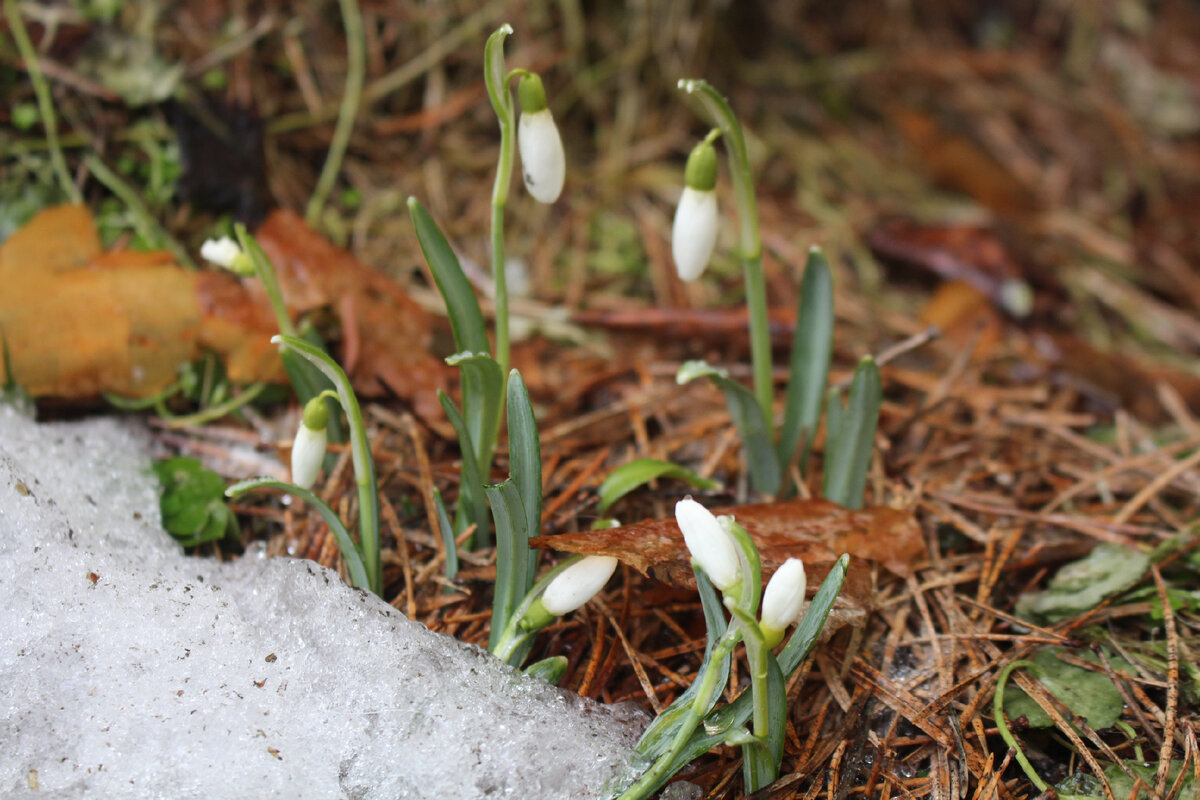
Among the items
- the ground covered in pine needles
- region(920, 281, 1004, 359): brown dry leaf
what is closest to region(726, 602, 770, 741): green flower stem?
the ground covered in pine needles

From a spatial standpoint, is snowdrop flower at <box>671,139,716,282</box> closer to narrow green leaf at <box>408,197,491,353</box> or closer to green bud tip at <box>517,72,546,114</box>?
green bud tip at <box>517,72,546,114</box>

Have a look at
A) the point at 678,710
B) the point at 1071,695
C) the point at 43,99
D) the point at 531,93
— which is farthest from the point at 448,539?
the point at 43,99

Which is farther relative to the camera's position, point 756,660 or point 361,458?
point 361,458

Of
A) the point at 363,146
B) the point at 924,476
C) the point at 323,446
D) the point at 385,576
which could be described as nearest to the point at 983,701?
the point at 924,476

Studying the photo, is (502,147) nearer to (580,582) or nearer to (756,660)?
(580,582)

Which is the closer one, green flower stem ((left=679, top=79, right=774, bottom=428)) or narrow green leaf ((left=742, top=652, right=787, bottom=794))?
narrow green leaf ((left=742, top=652, right=787, bottom=794))

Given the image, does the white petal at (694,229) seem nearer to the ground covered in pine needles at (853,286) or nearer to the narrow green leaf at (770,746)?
the ground covered in pine needles at (853,286)
